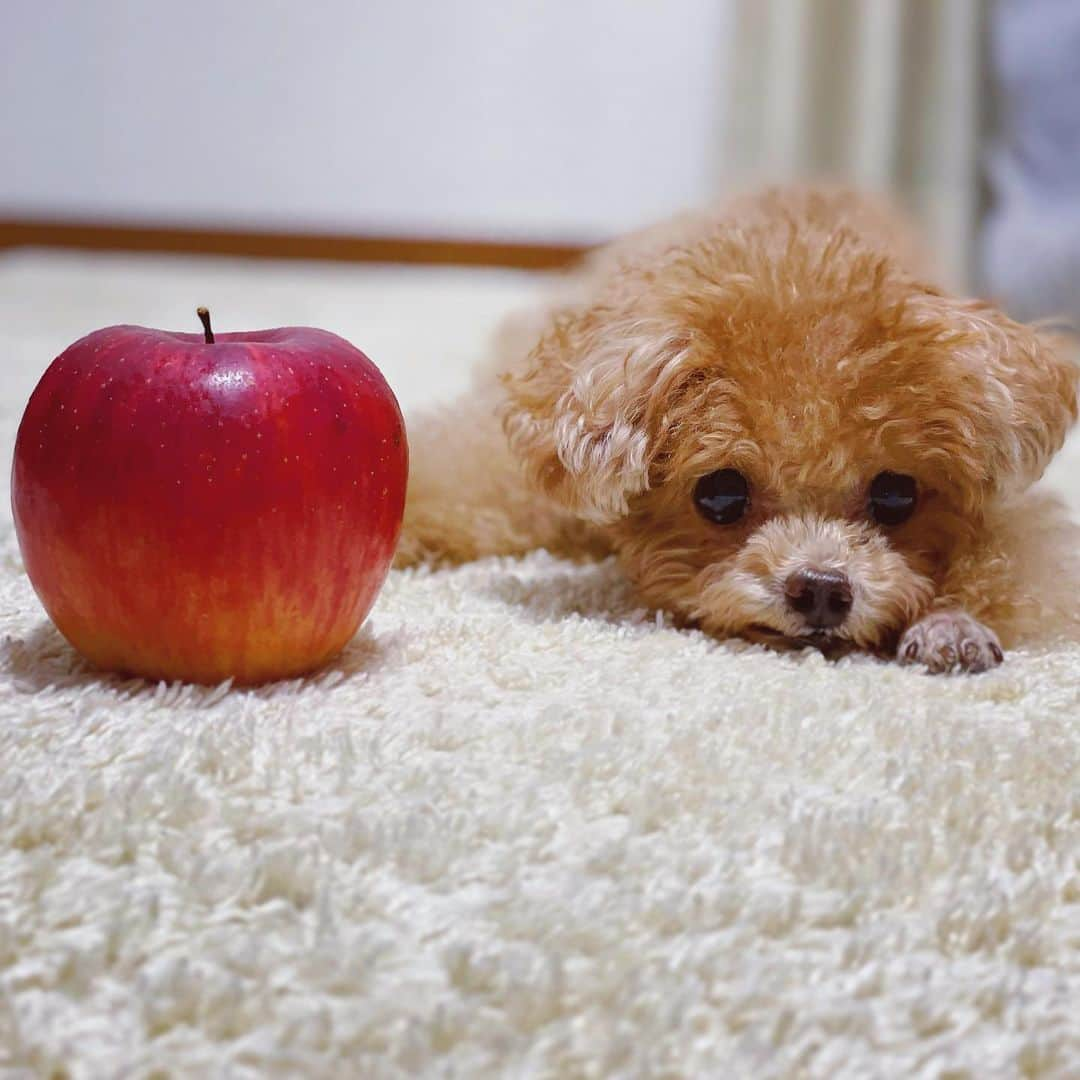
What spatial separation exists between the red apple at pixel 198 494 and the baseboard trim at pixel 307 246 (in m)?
3.05

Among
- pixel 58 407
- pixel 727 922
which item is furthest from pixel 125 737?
pixel 727 922

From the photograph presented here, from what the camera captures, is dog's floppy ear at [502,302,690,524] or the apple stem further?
dog's floppy ear at [502,302,690,524]

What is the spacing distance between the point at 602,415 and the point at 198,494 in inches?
14.4

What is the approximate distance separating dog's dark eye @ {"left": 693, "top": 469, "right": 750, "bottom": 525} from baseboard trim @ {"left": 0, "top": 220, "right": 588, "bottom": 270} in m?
2.88

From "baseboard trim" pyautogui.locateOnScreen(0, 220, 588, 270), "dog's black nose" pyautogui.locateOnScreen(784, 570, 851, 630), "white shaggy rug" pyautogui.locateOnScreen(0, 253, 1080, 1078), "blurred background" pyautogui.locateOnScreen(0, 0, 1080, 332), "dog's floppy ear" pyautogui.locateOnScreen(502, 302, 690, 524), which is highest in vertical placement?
"blurred background" pyautogui.locateOnScreen(0, 0, 1080, 332)

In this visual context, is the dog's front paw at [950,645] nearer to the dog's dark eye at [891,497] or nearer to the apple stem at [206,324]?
the dog's dark eye at [891,497]

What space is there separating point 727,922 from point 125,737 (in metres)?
0.39

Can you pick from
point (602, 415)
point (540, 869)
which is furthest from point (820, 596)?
point (540, 869)

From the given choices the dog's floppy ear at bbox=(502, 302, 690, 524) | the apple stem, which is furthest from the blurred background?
the apple stem

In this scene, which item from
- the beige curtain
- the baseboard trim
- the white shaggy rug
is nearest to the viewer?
the white shaggy rug

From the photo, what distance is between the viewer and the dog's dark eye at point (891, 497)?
1057mm

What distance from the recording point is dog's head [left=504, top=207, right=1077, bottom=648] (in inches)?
39.6

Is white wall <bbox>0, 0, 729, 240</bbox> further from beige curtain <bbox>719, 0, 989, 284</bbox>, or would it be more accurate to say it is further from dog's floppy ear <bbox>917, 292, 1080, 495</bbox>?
dog's floppy ear <bbox>917, 292, 1080, 495</bbox>

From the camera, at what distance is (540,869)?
25.9 inches
